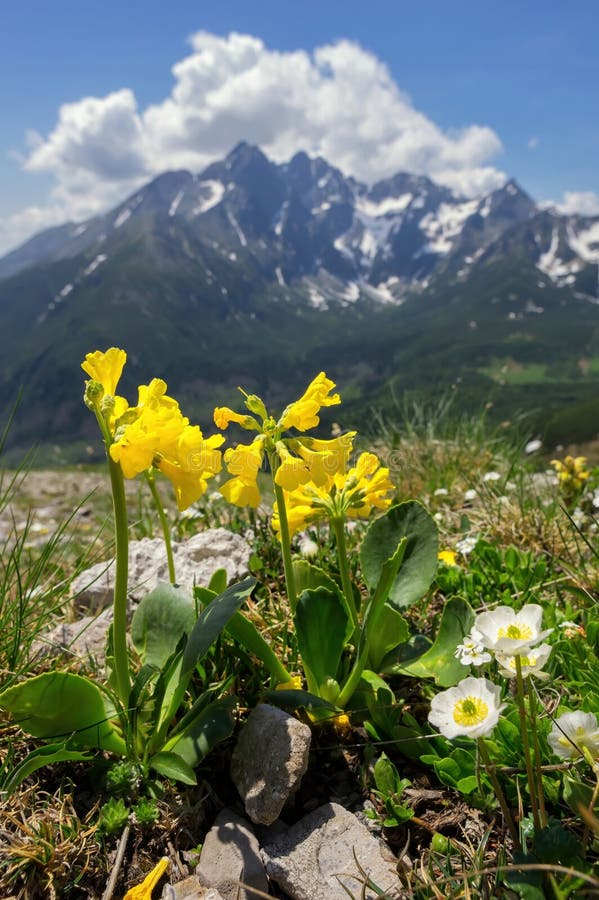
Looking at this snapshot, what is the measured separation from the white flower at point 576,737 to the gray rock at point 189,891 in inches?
45.0

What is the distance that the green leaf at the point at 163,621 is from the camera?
244cm

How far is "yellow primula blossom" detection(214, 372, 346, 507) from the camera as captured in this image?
2070mm

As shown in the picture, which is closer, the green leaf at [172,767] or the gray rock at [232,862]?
the gray rock at [232,862]

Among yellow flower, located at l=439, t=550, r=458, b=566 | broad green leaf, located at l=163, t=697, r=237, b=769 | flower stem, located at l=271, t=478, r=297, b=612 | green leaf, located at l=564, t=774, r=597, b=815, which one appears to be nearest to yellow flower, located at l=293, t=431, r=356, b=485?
flower stem, located at l=271, t=478, r=297, b=612

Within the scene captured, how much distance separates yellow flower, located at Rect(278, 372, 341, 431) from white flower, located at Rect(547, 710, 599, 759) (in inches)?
48.3

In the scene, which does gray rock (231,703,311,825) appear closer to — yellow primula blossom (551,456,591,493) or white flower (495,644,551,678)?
white flower (495,644,551,678)

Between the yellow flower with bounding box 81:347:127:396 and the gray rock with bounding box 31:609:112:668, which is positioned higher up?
the yellow flower with bounding box 81:347:127:396

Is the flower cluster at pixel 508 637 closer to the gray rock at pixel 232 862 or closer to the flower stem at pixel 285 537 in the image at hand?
the flower stem at pixel 285 537

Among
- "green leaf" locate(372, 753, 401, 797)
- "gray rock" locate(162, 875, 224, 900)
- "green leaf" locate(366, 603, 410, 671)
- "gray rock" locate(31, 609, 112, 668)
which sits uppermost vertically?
"green leaf" locate(366, 603, 410, 671)

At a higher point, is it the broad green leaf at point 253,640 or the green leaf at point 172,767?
the broad green leaf at point 253,640

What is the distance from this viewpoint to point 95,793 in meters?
2.19

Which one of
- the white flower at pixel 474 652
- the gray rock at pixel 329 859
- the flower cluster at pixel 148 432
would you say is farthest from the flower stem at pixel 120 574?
the white flower at pixel 474 652

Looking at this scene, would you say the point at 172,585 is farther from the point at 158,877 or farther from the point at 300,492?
the point at 158,877

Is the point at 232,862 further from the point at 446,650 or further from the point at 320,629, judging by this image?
the point at 446,650
